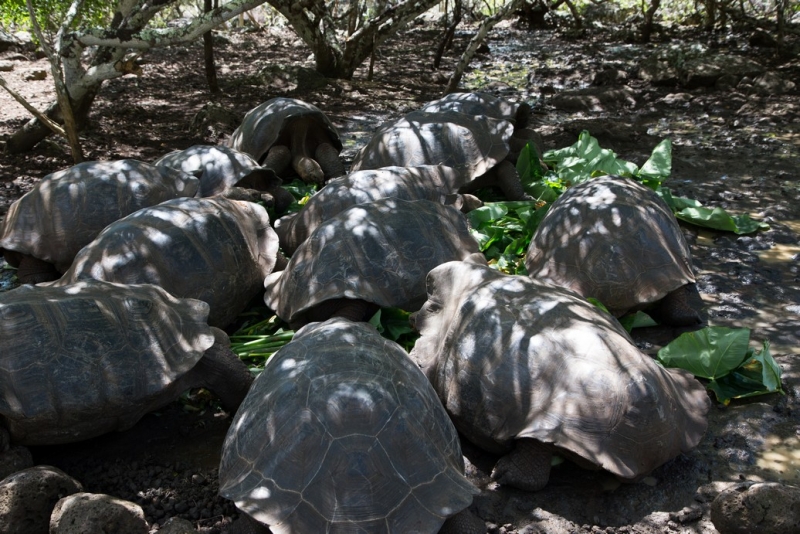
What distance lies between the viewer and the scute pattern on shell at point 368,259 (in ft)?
13.4

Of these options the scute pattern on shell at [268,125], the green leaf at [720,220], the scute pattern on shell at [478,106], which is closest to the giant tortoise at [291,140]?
the scute pattern on shell at [268,125]

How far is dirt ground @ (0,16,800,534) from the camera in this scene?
10.3 ft

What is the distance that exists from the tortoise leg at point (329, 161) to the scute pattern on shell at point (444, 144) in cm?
57

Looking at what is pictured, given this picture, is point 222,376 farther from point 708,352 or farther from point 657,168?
point 657,168

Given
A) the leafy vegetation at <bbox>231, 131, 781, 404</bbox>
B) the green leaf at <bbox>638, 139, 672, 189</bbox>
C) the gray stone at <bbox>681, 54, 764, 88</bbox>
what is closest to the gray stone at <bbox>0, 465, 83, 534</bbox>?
the leafy vegetation at <bbox>231, 131, 781, 404</bbox>

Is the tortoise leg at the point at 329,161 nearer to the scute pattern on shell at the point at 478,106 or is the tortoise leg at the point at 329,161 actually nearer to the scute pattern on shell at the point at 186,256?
the scute pattern on shell at the point at 478,106

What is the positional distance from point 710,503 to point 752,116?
6.99 metres

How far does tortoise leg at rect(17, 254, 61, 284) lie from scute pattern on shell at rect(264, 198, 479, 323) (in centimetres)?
178

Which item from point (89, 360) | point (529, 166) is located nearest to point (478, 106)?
point (529, 166)

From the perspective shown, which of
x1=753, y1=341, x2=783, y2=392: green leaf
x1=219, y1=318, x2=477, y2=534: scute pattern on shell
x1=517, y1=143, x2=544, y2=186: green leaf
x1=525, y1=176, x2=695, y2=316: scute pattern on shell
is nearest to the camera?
x1=219, y1=318, x2=477, y2=534: scute pattern on shell

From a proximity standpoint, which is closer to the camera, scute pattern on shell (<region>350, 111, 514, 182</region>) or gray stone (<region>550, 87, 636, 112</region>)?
scute pattern on shell (<region>350, 111, 514, 182</region>)

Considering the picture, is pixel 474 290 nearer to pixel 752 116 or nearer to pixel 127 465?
pixel 127 465

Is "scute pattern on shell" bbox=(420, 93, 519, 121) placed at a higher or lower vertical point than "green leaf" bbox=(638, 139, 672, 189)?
higher

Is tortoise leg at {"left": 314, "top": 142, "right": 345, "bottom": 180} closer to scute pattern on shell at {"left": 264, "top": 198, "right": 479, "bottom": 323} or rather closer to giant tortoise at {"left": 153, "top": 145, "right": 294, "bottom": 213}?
giant tortoise at {"left": 153, "top": 145, "right": 294, "bottom": 213}
